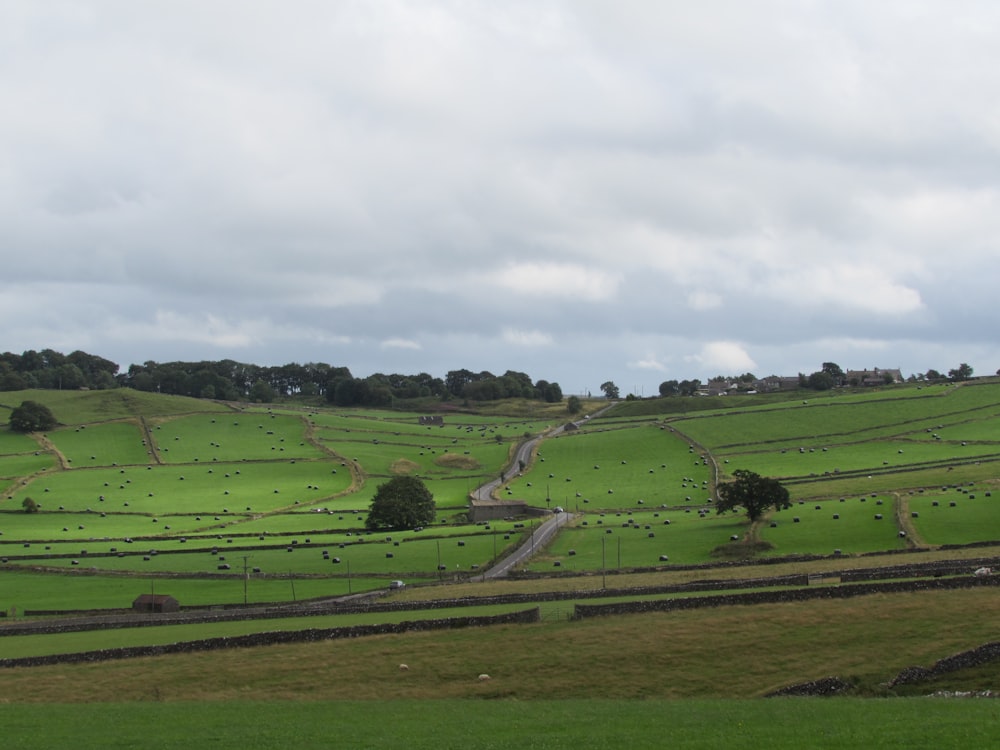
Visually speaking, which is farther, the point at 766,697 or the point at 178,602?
the point at 178,602

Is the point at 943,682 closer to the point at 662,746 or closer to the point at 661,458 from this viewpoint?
the point at 662,746

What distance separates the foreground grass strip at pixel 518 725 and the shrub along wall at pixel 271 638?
9.03 metres

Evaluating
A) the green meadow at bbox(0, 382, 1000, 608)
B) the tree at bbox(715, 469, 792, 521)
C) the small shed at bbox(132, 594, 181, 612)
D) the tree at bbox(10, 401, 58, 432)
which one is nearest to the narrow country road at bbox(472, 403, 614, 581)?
the green meadow at bbox(0, 382, 1000, 608)

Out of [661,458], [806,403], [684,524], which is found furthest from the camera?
[806,403]

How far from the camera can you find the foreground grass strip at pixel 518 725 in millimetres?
25875

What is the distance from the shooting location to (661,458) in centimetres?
13788

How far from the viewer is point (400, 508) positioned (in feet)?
331

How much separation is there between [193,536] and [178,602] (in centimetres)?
3362

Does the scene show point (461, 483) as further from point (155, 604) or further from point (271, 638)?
point (271, 638)

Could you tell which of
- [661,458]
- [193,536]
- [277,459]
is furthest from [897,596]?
[277,459]

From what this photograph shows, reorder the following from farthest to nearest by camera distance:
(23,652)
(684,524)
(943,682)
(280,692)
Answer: (684,524) → (23,652) → (280,692) → (943,682)

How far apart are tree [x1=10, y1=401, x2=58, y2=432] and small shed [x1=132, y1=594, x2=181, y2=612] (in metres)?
115

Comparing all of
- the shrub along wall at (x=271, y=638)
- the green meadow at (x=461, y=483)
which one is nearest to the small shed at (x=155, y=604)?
the green meadow at (x=461, y=483)

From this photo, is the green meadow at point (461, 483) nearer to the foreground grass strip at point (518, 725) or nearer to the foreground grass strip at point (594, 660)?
the foreground grass strip at point (594, 660)
